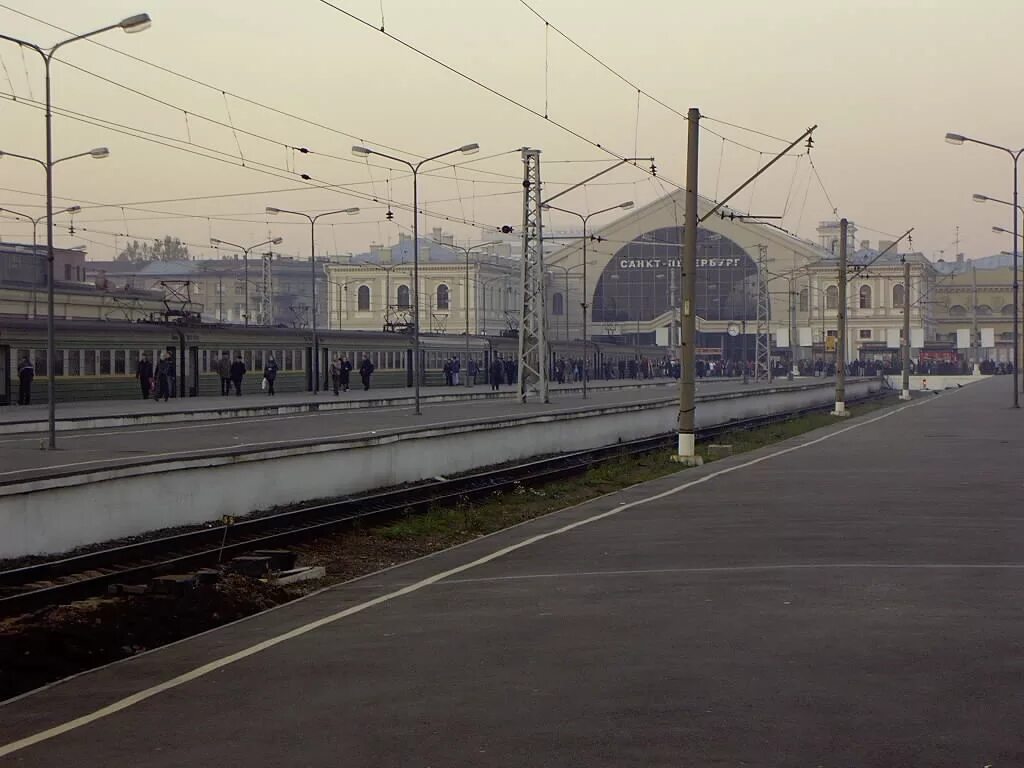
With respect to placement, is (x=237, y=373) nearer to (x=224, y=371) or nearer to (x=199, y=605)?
(x=224, y=371)

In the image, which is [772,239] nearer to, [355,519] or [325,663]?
[355,519]

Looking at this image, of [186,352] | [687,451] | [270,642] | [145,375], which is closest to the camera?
[270,642]

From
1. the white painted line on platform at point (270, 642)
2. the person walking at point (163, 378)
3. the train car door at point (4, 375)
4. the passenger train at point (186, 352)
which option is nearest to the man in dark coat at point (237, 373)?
the passenger train at point (186, 352)

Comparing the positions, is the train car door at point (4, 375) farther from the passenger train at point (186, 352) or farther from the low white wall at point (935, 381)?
the low white wall at point (935, 381)

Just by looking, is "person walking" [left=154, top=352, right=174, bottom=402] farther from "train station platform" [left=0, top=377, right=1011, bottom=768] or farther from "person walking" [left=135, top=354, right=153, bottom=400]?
"train station platform" [left=0, top=377, right=1011, bottom=768]

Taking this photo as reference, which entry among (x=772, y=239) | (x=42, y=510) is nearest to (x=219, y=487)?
(x=42, y=510)

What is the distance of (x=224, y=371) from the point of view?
190 ft

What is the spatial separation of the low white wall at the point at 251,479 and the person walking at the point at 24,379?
19.1 m

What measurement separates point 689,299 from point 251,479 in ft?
44.3

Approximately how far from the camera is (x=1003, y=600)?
1145cm

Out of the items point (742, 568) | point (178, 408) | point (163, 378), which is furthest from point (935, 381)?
point (742, 568)

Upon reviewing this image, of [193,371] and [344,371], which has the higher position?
[193,371]

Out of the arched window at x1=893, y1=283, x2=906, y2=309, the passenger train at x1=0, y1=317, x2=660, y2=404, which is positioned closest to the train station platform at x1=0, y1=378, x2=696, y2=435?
the passenger train at x1=0, y1=317, x2=660, y2=404

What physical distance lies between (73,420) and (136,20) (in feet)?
41.4
